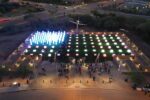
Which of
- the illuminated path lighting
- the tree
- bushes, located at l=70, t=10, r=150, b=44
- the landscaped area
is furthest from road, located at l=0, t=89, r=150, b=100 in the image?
bushes, located at l=70, t=10, r=150, b=44

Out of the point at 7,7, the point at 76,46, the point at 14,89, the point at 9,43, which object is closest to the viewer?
the point at 14,89

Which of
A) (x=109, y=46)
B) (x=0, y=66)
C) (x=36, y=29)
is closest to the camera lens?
(x=0, y=66)

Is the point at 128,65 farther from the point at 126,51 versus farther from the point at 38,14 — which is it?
the point at 38,14

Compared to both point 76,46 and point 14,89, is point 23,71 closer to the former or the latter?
point 14,89

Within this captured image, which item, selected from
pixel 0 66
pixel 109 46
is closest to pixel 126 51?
pixel 109 46

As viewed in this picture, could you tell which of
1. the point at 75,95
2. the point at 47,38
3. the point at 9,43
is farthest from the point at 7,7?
the point at 75,95

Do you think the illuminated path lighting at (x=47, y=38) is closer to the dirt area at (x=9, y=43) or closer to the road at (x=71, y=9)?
the dirt area at (x=9, y=43)

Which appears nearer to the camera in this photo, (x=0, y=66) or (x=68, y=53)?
(x=0, y=66)
